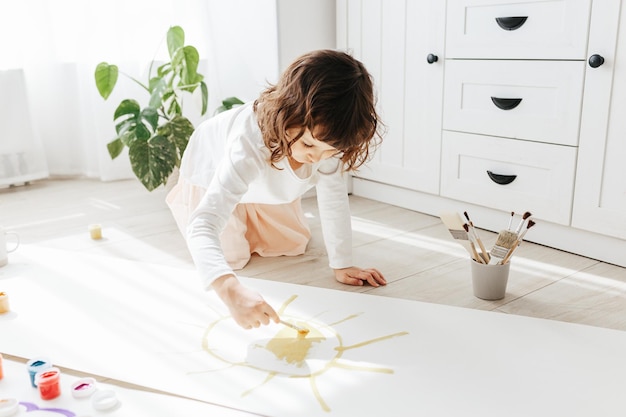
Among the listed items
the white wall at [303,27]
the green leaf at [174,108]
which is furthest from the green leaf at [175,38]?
the white wall at [303,27]

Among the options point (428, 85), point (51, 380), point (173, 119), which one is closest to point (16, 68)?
point (173, 119)

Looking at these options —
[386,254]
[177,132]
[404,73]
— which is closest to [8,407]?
[386,254]

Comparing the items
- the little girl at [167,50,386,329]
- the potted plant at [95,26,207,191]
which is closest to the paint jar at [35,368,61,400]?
the little girl at [167,50,386,329]

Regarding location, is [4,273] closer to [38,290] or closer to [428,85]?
[38,290]

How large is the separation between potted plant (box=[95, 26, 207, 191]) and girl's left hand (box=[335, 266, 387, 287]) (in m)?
0.76

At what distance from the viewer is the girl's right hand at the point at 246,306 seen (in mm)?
944

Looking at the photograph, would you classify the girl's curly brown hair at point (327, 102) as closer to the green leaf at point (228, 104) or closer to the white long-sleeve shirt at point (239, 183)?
the white long-sleeve shirt at point (239, 183)

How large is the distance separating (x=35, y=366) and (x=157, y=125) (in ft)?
3.81

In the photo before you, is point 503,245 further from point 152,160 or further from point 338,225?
point 152,160

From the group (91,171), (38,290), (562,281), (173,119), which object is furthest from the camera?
(91,171)

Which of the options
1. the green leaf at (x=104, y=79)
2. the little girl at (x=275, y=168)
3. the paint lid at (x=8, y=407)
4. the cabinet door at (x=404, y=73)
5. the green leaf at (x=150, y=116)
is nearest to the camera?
the paint lid at (x=8, y=407)

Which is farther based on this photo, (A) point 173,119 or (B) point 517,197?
(A) point 173,119

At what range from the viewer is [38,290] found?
4.23 ft

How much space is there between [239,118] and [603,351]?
0.84 m
